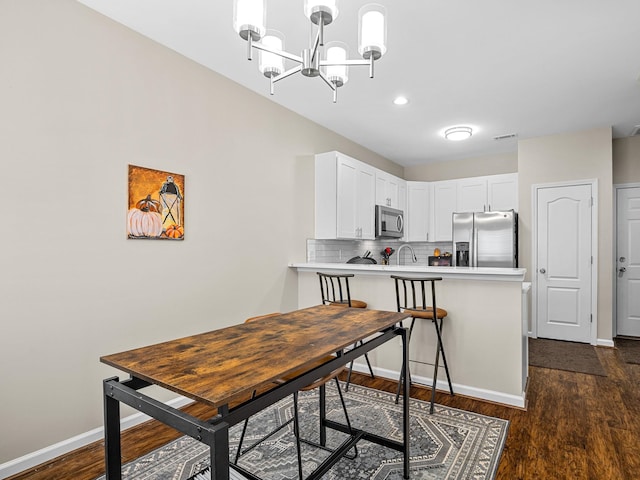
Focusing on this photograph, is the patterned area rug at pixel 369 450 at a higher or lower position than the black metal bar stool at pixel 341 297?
lower

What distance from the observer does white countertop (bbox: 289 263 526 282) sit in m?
2.82

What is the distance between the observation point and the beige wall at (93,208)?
2025 mm

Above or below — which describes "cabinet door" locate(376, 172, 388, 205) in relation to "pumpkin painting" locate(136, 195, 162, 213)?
above

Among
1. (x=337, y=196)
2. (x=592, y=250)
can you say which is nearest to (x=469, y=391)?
(x=337, y=196)

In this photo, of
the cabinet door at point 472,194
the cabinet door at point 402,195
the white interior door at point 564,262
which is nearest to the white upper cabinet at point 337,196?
the cabinet door at point 402,195

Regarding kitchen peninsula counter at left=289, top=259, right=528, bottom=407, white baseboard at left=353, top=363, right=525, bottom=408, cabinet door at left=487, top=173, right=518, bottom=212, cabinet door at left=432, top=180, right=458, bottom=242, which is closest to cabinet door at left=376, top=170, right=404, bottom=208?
cabinet door at left=432, top=180, right=458, bottom=242

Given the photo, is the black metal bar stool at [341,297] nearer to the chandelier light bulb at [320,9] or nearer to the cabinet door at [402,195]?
the chandelier light bulb at [320,9]

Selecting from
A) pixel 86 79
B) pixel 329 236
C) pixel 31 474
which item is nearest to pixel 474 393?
pixel 329 236

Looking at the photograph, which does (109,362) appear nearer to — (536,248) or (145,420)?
(145,420)

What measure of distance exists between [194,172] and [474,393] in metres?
2.87

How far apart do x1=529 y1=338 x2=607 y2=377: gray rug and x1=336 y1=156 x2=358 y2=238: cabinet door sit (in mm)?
2399

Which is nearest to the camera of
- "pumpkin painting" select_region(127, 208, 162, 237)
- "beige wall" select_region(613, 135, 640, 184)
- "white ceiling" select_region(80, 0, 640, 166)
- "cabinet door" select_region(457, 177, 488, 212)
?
"white ceiling" select_region(80, 0, 640, 166)

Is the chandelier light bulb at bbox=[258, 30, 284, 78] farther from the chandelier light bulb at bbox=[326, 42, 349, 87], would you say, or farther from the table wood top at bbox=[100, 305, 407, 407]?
the table wood top at bbox=[100, 305, 407, 407]

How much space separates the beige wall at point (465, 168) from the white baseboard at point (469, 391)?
3945 mm
